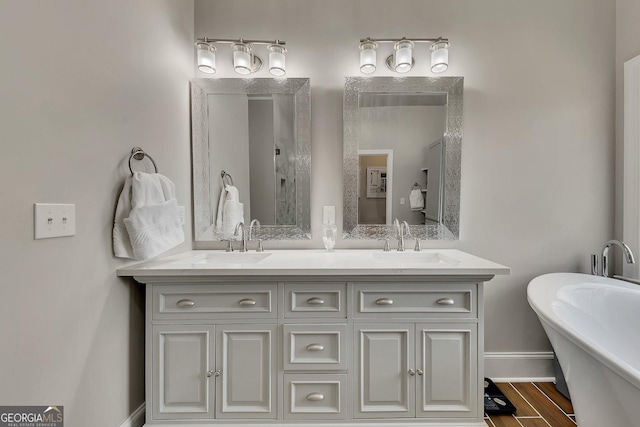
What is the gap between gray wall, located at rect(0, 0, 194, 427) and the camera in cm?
89

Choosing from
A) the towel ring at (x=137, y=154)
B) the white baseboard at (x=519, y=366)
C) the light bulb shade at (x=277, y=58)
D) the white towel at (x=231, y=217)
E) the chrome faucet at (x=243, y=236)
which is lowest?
the white baseboard at (x=519, y=366)

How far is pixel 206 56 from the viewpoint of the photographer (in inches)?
75.3

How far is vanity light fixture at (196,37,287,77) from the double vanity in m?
1.30

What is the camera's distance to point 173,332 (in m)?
1.41

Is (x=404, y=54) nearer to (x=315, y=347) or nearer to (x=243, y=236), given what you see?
(x=243, y=236)

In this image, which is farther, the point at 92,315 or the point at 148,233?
the point at 148,233

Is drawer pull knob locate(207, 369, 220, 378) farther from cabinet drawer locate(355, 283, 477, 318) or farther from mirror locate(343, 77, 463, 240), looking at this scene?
mirror locate(343, 77, 463, 240)

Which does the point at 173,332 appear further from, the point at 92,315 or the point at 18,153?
the point at 18,153

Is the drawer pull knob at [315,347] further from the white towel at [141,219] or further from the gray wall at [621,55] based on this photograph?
the gray wall at [621,55]

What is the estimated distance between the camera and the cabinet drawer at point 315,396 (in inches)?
55.8

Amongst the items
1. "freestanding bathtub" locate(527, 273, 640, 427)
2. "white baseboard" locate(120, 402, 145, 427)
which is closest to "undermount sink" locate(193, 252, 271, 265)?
"white baseboard" locate(120, 402, 145, 427)

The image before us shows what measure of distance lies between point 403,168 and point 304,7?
1252 mm

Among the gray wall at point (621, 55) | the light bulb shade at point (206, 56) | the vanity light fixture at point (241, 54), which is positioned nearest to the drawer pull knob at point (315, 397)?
the vanity light fixture at point (241, 54)

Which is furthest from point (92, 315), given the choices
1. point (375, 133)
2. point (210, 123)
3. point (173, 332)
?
point (375, 133)
